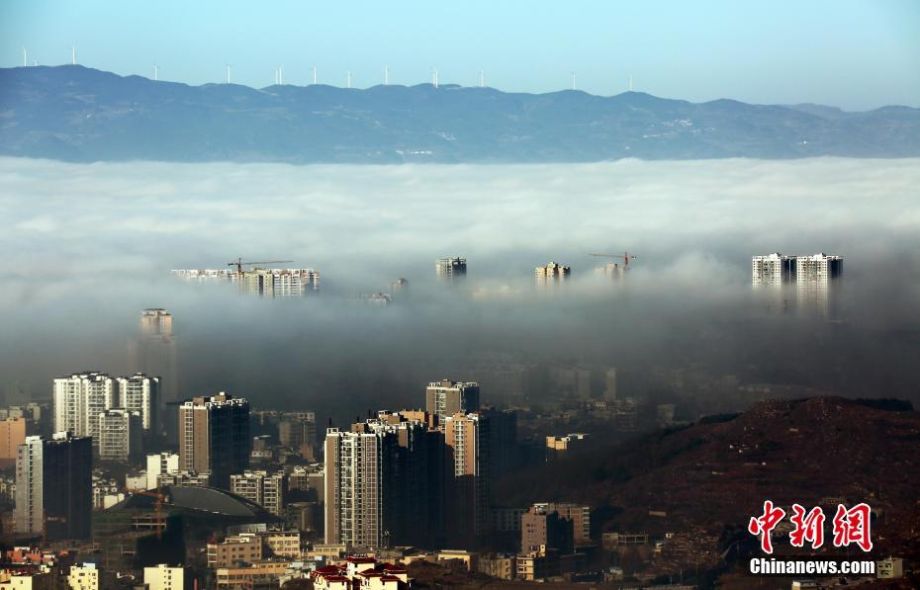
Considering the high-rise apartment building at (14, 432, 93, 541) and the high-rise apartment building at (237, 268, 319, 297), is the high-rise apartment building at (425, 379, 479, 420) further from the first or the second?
the high-rise apartment building at (14, 432, 93, 541)

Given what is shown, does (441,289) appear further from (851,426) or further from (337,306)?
(851,426)

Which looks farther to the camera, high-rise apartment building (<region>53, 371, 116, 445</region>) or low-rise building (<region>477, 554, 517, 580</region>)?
high-rise apartment building (<region>53, 371, 116, 445</region>)

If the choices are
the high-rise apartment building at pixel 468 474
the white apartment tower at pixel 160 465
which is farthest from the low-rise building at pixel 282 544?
the white apartment tower at pixel 160 465

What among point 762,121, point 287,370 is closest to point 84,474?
point 287,370

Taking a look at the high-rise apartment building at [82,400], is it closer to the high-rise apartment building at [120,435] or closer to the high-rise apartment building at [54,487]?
the high-rise apartment building at [120,435]

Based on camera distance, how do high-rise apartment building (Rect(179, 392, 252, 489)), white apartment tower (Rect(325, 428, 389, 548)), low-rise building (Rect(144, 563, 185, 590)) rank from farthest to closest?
high-rise apartment building (Rect(179, 392, 252, 489)) < white apartment tower (Rect(325, 428, 389, 548)) < low-rise building (Rect(144, 563, 185, 590))

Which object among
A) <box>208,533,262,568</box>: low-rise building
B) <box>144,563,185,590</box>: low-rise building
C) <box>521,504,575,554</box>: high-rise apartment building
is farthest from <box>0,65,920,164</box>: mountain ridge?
<box>144,563,185,590</box>: low-rise building

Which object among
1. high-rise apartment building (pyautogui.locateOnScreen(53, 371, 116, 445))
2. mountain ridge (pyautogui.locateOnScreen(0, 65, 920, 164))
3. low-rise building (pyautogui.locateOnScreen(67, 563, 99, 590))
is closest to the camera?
low-rise building (pyautogui.locateOnScreen(67, 563, 99, 590))
